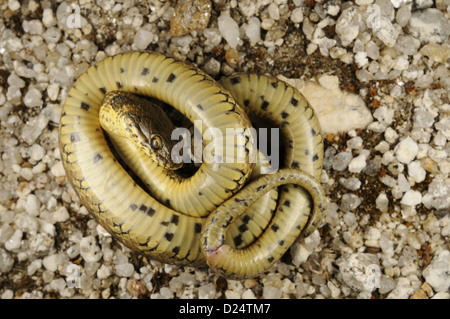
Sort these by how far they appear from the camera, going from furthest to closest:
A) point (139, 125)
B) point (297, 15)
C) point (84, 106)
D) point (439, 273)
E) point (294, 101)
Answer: point (297, 15) < point (439, 273) < point (294, 101) < point (84, 106) < point (139, 125)

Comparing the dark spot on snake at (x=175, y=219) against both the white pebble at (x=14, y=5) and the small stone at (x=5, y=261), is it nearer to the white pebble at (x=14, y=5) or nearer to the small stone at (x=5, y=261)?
the small stone at (x=5, y=261)

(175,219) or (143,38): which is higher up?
(143,38)

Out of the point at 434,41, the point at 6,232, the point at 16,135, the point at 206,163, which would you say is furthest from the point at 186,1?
the point at 6,232

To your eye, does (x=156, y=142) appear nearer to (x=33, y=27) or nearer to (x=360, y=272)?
(x=33, y=27)

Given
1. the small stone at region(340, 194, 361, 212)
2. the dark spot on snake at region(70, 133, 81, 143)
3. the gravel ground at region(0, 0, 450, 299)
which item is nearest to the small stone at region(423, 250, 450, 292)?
the gravel ground at region(0, 0, 450, 299)

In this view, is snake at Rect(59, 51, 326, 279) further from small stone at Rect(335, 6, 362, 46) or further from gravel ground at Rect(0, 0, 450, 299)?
small stone at Rect(335, 6, 362, 46)

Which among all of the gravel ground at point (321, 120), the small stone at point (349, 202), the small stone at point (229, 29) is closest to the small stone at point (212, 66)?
the gravel ground at point (321, 120)

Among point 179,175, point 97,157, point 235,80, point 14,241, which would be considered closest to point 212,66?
point 235,80
